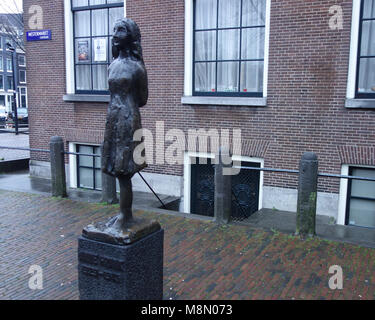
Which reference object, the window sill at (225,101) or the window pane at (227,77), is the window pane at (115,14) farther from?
the window pane at (227,77)

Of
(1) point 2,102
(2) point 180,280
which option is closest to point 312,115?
(2) point 180,280

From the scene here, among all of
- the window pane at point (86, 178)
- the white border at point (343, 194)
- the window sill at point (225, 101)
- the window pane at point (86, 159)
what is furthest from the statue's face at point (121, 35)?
the window pane at point (86, 178)

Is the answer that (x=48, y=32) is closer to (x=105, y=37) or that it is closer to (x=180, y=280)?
(x=105, y=37)

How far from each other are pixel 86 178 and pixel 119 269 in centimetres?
823

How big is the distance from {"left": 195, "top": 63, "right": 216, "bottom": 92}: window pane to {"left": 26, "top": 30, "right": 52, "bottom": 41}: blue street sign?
492 cm

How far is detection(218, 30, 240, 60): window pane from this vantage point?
927 centimetres

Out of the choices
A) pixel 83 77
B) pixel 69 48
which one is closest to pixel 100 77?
pixel 83 77

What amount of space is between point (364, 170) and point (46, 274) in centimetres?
659

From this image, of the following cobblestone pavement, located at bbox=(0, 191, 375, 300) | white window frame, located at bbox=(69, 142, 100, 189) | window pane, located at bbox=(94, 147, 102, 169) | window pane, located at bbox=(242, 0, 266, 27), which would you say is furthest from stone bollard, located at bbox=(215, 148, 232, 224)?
white window frame, located at bbox=(69, 142, 100, 189)

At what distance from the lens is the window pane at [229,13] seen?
9141 mm

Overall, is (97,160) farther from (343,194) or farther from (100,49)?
(343,194)

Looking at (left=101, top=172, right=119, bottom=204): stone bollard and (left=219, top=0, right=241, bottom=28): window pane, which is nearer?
(left=101, top=172, right=119, bottom=204): stone bollard

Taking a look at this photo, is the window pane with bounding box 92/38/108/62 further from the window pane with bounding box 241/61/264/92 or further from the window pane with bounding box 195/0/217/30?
the window pane with bounding box 241/61/264/92

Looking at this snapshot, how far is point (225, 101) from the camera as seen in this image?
911cm
